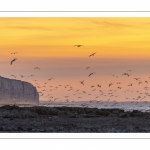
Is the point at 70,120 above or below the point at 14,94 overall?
below

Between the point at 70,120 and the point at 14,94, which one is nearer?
the point at 70,120

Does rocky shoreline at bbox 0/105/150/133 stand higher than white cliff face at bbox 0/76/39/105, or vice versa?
white cliff face at bbox 0/76/39/105

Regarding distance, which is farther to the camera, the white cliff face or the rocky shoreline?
the white cliff face

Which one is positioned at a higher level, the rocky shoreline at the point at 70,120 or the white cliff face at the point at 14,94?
the white cliff face at the point at 14,94

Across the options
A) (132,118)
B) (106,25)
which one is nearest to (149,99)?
(132,118)

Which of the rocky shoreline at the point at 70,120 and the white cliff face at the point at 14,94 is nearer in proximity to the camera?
the rocky shoreline at the point at 70,120

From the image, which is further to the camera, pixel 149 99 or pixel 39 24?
pixel 149 99
